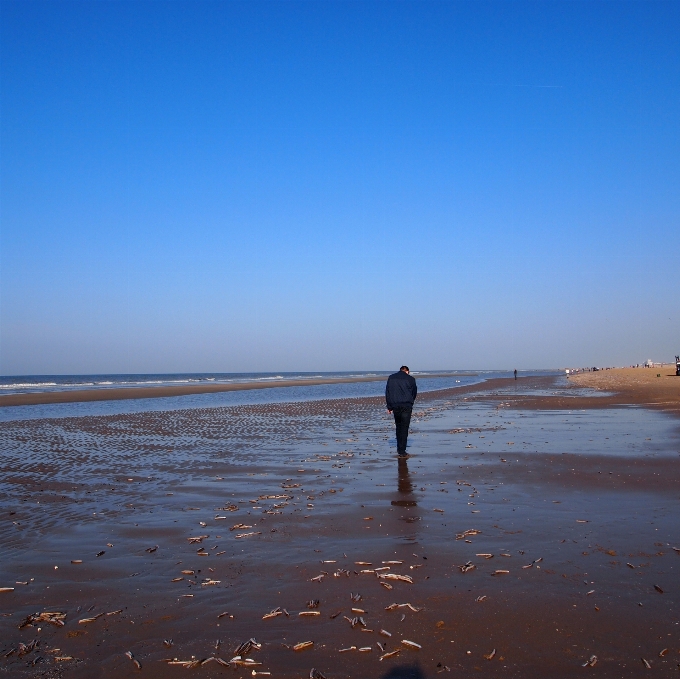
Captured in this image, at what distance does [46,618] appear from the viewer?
540 centimetres

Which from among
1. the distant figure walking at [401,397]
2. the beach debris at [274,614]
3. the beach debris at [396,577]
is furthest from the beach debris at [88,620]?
the distant figure walking at [401,397]

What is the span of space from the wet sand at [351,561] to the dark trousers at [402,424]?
0.43m

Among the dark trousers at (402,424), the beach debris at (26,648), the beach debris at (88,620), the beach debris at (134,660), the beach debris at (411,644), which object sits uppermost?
the dark trousers at (402,424)

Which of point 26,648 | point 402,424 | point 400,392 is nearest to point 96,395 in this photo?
point 400,392

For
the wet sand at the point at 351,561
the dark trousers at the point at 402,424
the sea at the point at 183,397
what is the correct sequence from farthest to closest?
the sea at the point at 183,397 → the dark trousers at the point at 402,424 → the wet sand at the point at 351,561

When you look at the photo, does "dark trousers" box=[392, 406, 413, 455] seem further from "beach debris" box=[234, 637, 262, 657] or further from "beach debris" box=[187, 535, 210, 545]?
"beach debris" box=[234, 637, 262, 657]

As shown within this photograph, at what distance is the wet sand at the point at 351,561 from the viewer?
4.67 metres

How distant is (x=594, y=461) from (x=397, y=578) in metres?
8.61

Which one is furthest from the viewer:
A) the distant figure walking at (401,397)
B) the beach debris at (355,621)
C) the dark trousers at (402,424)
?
the distant figure walking at (401,397)

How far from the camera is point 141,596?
592 cm

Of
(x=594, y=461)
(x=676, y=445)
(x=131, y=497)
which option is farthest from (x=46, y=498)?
(x=676, y=445)

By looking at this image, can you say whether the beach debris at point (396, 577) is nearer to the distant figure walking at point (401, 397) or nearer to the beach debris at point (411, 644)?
the beach debris at point (411, 644)

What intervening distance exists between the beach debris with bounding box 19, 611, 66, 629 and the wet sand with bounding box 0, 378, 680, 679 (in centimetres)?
5

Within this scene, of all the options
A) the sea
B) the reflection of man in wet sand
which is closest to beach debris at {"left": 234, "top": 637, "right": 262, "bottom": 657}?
the reflection of man in wet sand
